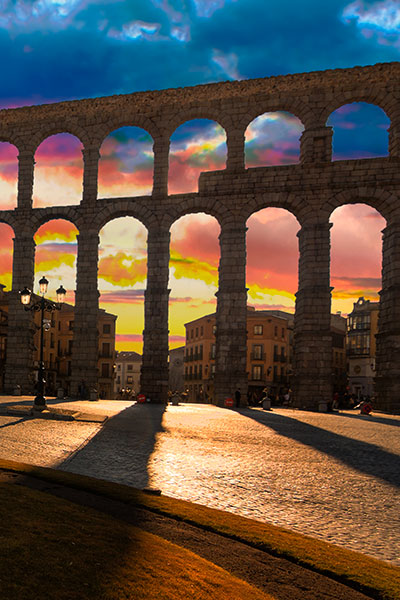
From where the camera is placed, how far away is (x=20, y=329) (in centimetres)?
4222

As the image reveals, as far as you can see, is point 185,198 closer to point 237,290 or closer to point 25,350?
point 237,290

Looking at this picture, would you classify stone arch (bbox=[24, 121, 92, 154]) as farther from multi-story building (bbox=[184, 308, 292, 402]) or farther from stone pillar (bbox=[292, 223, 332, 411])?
multi-story building (bbox=[184, 308, 292, 402])

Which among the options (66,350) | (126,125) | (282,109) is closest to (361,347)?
(66,350)

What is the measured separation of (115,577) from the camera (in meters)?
4.02

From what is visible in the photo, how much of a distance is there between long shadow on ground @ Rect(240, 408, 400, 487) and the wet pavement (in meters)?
0.03

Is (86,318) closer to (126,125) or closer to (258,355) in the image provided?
(126,125)

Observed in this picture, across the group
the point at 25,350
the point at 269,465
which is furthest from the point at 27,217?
the point at 269,465

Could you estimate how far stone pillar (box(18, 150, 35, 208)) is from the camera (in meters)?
43.9

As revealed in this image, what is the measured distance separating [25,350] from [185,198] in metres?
17.3

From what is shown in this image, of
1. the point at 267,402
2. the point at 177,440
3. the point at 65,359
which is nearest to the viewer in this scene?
the point at 177,440

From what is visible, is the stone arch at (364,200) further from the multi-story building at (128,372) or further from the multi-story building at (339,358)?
the multi-story building at (128,372)

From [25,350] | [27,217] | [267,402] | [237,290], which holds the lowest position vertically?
[267,402]

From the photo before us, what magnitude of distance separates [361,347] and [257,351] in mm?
17919

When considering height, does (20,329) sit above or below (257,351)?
above
